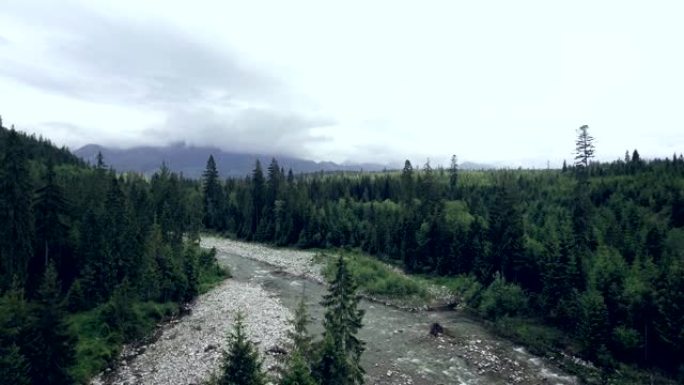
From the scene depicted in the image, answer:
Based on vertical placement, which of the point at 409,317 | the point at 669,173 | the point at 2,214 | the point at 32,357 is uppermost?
the point at 669,173

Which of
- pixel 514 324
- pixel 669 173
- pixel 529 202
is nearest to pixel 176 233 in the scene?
pixel 514 324

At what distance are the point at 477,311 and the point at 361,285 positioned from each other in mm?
20035

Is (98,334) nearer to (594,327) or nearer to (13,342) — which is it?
(13,342)

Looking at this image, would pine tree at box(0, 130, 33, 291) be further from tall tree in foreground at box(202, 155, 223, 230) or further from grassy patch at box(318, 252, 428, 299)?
tall tree in foreground at box(202, 155, 223, 230)

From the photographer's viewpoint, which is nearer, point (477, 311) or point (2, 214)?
point (2, 214)

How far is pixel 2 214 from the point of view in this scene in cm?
5200

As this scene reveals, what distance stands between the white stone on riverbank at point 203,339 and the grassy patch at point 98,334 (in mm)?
1663

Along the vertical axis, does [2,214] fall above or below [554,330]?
above

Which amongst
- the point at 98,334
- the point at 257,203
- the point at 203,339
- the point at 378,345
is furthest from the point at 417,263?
the point at 257,203

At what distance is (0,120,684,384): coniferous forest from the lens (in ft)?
132

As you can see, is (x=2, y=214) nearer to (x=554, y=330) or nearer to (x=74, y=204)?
(x=74, y=204)

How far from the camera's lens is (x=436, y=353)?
4903 cm

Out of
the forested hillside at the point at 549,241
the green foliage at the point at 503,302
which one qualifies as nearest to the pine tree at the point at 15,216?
the green foliage at the point at 503,302

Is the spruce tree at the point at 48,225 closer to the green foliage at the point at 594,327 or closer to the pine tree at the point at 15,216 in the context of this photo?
the pine tree at the point at 15,216
